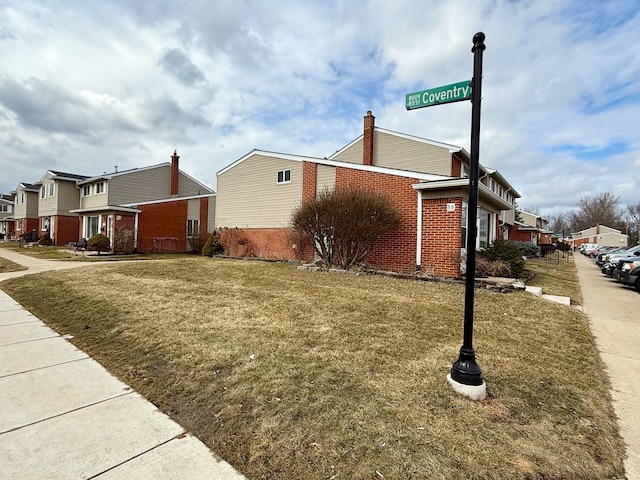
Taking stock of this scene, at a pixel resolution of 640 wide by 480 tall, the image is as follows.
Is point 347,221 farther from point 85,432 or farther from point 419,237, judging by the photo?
point 85,432

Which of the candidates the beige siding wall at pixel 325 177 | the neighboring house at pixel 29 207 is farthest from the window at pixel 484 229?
the neighboring house at pixel 29 207

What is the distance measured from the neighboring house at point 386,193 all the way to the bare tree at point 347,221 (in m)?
0.85

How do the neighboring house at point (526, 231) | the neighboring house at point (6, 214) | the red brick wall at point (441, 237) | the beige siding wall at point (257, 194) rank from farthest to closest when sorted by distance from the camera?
the neighboring house at point (6, 214) < the neighboring house at point (526, 231) < the beige siding wall at point (257, 194) < the red brick wall at point (441, 237)

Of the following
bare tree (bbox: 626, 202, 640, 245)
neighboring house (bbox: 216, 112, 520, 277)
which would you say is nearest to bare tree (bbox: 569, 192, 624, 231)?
bare tree (bbox: 626, 202, 640, 245)

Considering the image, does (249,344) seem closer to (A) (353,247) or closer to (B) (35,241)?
(A) (353,247)

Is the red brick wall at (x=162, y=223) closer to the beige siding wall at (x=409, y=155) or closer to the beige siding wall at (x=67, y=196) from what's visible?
the beige siding wall at (x=67, y=196)

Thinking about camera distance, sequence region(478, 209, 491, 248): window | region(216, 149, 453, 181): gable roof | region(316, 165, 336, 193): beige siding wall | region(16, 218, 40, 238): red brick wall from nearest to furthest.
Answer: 1. region(216, 149, 453, 181): gable roof
2. region(478, 209, 491, 248): window
3. region(316, 165, 336, 193): beige siding wall
4. region(16, 218, 40, 238): red brick wall

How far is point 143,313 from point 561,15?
11.0 m

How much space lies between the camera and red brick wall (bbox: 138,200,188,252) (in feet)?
73.0

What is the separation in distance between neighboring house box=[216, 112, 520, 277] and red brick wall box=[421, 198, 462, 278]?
29 mm

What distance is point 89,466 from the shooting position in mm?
2285

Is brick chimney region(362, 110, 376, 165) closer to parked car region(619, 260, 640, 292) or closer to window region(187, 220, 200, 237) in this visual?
parked car region(619, 260, 640, 292)

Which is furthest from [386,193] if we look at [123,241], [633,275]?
[123,241]

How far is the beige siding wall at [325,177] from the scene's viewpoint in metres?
14.5
